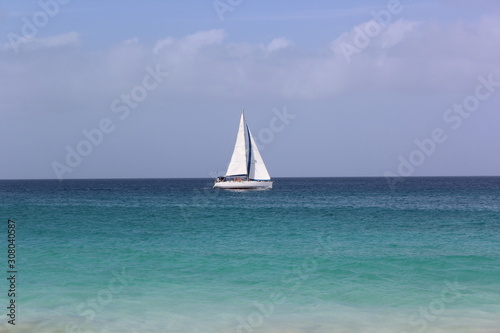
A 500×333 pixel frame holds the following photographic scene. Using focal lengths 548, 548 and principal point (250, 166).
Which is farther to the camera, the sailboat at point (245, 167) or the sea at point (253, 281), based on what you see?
the sailboat at point (245, 167)

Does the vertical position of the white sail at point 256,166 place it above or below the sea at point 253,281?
above

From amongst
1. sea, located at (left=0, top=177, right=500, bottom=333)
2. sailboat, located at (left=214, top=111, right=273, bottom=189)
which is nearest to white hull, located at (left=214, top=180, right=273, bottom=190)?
sailboat, located at (left=214, top=111, right=273, bottom=189)

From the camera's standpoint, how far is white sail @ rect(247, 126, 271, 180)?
309 feet

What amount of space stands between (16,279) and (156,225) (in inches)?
849

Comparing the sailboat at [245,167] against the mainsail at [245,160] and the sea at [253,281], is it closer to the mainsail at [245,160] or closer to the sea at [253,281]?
the mainsail at [245,160]

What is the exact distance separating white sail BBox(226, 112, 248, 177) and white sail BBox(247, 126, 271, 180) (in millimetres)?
2064

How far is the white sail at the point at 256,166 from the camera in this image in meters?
94.2

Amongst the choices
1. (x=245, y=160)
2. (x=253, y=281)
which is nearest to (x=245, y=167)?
Result: (x=245, y=160)

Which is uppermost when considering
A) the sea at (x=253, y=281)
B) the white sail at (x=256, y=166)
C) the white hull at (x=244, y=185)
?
the white sail at (x=256, y=166)

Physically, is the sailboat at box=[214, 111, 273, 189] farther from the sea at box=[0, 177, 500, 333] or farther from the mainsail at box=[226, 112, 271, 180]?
the sea at box=[0, 177, 500, 333]

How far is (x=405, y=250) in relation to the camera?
91.0 ft

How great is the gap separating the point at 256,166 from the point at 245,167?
3668mm

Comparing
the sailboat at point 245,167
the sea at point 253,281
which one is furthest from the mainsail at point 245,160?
the sea at point 253,281

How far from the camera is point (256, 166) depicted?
96.5 meters
